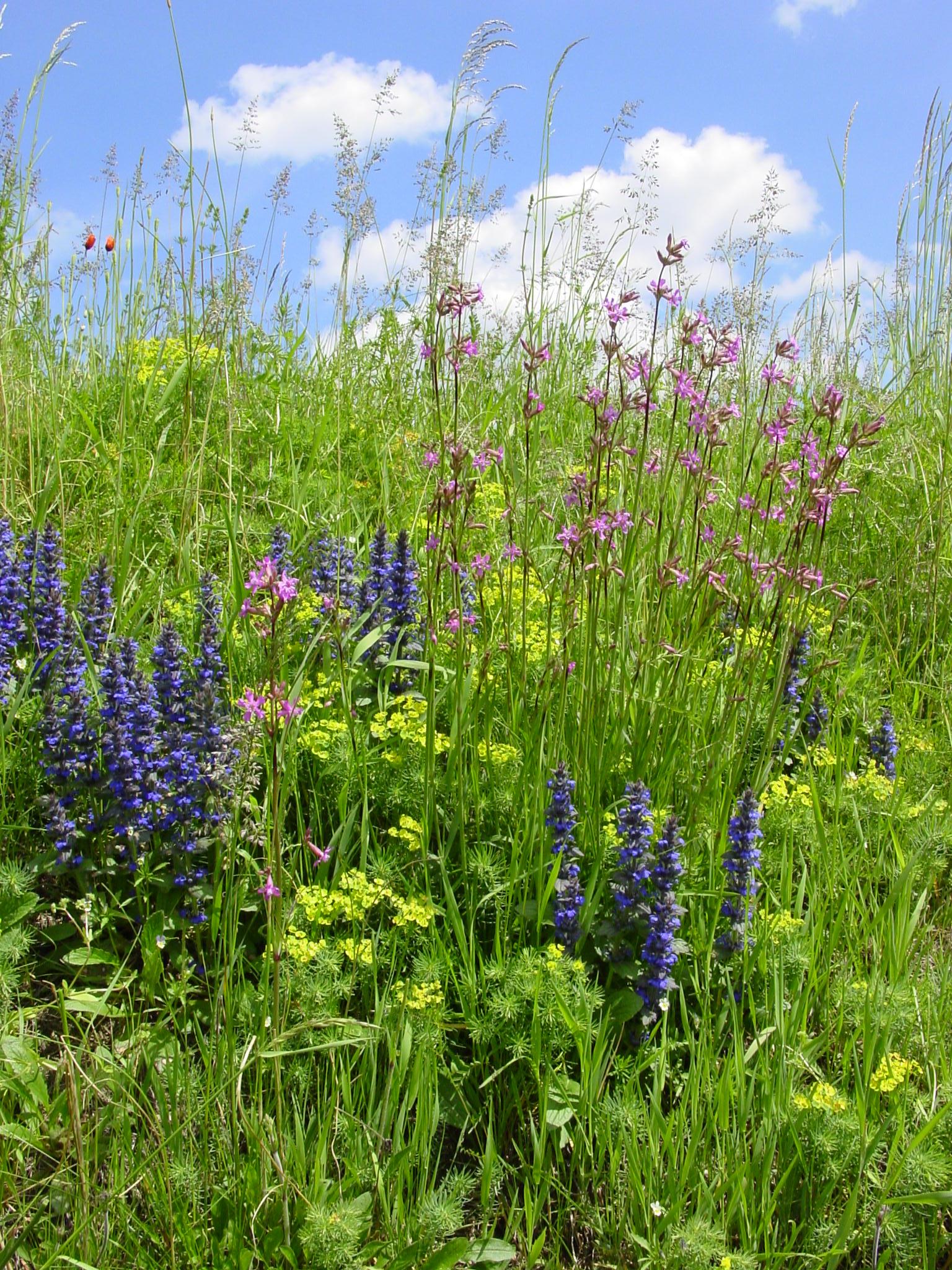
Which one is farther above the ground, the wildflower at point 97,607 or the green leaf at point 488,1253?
the wildflower at point 97,607

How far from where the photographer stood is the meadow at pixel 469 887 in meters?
1.66

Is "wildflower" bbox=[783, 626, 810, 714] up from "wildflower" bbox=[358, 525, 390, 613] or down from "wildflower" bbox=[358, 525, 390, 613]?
down

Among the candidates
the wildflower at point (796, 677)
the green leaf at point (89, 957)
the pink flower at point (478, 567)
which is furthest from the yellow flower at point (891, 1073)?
the green leaf at point (89, 957)

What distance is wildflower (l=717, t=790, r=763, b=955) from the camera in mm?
2098

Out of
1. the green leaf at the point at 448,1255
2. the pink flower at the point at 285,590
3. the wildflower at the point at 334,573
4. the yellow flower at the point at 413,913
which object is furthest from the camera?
the wildflower at the point at 334,573

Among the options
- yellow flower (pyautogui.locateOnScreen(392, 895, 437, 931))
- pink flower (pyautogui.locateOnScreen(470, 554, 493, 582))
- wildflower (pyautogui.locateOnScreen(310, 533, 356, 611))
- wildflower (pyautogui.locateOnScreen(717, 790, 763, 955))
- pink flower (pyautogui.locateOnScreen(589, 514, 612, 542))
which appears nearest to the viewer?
yellow flower (pyautogui.locateOnScreen(392, 895, 437, 931))

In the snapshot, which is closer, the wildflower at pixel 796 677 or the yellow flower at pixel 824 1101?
the yellow flower at pixel 824 1101

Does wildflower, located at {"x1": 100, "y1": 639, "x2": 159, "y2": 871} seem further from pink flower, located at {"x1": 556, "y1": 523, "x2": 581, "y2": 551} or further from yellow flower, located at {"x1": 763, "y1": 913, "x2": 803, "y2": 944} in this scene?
yellow flower, located at {"x1": 763, "y1": 913, "x2": 803, "y2": 944}

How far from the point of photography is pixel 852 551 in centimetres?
411

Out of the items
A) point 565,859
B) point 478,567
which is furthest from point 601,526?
point 565,859

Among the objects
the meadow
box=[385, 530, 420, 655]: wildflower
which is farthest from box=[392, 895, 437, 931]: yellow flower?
box=[385, 530, 420, 655]: wildflower

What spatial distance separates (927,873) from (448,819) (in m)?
1.37

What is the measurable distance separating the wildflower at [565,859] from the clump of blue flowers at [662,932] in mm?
161

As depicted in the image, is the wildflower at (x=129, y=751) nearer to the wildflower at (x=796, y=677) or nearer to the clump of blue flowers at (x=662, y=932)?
the clump of blue flowers at (x=662, y=932)
